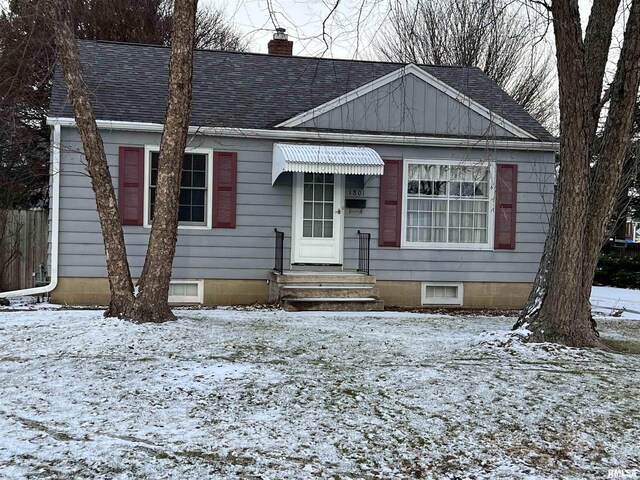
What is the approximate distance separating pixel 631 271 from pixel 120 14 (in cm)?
1830

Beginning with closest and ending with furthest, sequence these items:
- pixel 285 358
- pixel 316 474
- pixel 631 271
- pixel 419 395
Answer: pixel 316 474 < pixel 419 395 < pixel 285 358 < pixel 631 271

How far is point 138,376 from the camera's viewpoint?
16.8ft

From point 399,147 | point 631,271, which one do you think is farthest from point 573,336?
point 631,271

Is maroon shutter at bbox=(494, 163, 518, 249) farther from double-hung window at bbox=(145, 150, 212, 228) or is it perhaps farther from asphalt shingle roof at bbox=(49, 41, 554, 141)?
double-hung window at bbox=(145, 150, 212, 228)

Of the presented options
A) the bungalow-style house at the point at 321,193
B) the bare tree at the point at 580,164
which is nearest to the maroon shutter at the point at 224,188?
the bungalow-style house at the point at 321,193

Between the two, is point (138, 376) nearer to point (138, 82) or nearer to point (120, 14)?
point (138, 82)

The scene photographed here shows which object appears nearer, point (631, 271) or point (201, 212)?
point (201, 212)

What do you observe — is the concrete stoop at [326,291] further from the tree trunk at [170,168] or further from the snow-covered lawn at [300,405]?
the tree trunk at [170,168]

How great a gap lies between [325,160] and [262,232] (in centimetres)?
178

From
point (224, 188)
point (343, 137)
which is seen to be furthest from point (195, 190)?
point (343, 137)

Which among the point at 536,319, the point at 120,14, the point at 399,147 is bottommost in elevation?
the point at 536,319

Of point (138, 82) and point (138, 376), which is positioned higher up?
point (138, 82)

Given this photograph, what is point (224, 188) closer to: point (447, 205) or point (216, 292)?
point (216, 292)

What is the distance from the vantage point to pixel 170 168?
276 inches
